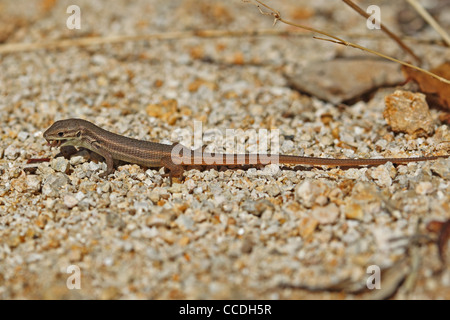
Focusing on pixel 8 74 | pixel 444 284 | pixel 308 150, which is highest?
pixel 8 74

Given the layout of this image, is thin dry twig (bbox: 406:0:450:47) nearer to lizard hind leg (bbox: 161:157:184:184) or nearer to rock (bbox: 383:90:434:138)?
rock (bbox: 383:90:434:138)

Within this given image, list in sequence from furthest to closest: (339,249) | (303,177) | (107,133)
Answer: (107,133)
(303,177)
(339,249)

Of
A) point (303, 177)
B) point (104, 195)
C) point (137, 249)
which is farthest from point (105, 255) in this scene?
point (303, 177)

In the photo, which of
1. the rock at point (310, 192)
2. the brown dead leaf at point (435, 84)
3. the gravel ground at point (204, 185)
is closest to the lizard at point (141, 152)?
the gravel ground at point (204, 185)

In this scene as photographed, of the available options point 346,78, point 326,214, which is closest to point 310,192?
point 326,214

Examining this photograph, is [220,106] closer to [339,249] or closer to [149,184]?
[149,184]

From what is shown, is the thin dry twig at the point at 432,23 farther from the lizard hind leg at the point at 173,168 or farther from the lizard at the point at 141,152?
the lizard hind leg at the point at 173,168
